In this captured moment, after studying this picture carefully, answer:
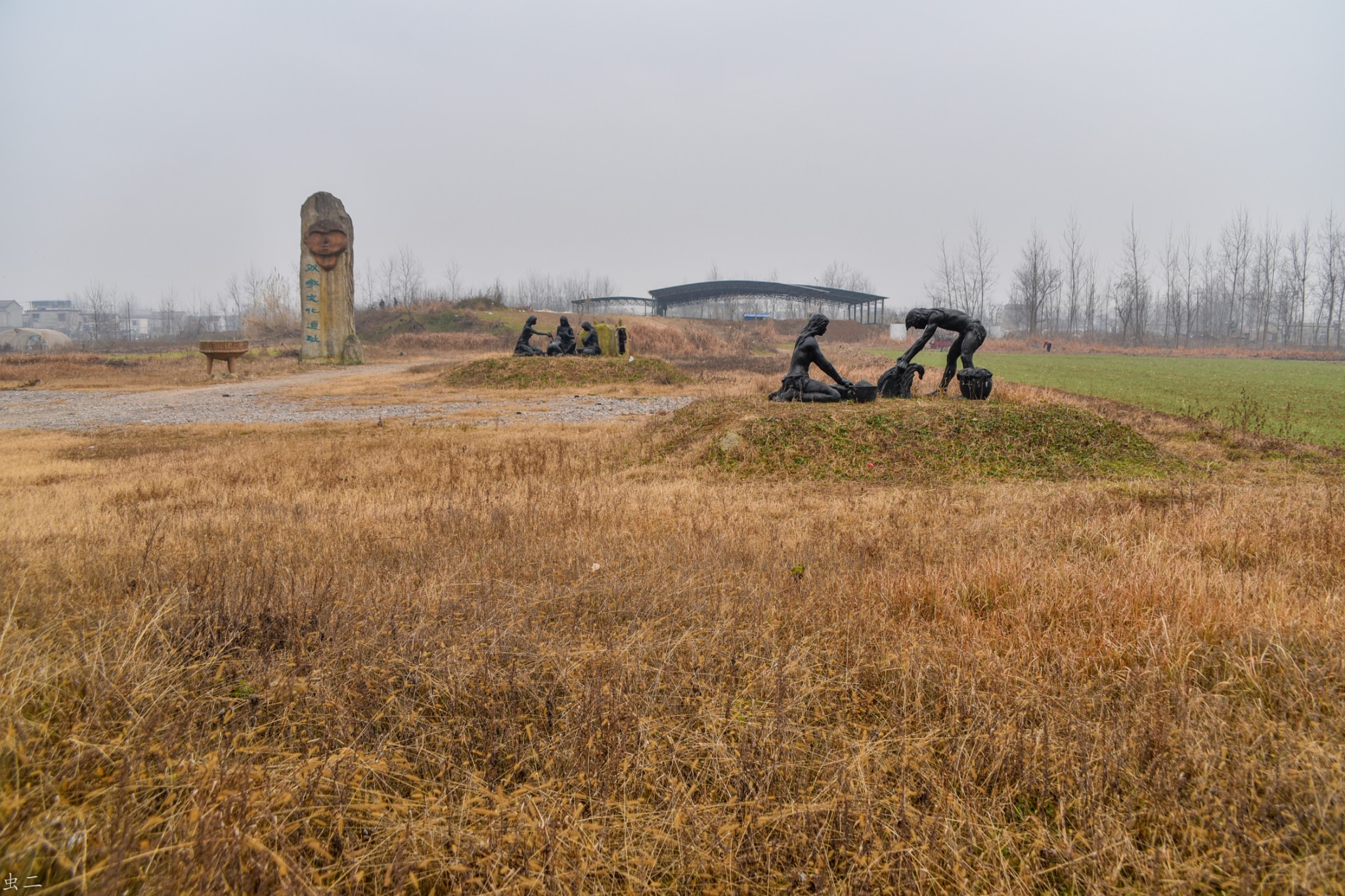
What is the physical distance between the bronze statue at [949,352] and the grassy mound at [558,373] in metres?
10.4

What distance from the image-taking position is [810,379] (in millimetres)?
10930

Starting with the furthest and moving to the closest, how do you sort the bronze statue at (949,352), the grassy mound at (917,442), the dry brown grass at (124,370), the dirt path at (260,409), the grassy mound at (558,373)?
the dry brown grass at (124,370), the grassy mound at (558,373), the dirt path at (260,409), the bronze statue at (949,352), the grassy mound at (917,442)

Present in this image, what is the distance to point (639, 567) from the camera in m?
4.07

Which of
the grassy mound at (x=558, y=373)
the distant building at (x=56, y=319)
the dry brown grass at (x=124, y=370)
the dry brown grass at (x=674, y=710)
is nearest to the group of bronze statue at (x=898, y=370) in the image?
the dry brown grass at (x=674, y=710)

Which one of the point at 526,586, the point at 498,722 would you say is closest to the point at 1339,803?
the point at 498,722

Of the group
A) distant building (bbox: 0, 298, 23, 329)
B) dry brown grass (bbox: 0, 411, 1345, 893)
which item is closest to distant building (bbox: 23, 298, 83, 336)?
distant building (bbox: 0, 298, 23, 329)

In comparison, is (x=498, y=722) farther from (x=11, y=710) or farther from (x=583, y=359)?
(x=583, y=359)

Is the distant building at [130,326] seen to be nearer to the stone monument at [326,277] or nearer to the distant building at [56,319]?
the distant building at [56,319]

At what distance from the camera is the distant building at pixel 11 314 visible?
320 feet

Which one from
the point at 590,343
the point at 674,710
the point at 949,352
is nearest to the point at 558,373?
the point at 590,343

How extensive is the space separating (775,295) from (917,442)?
6402cm

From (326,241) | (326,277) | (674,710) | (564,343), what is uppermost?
(326,241)

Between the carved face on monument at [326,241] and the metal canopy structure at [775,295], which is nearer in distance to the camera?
the carved face on monument at [326,241]

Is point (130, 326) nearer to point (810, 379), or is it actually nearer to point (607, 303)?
point (607, 303)
